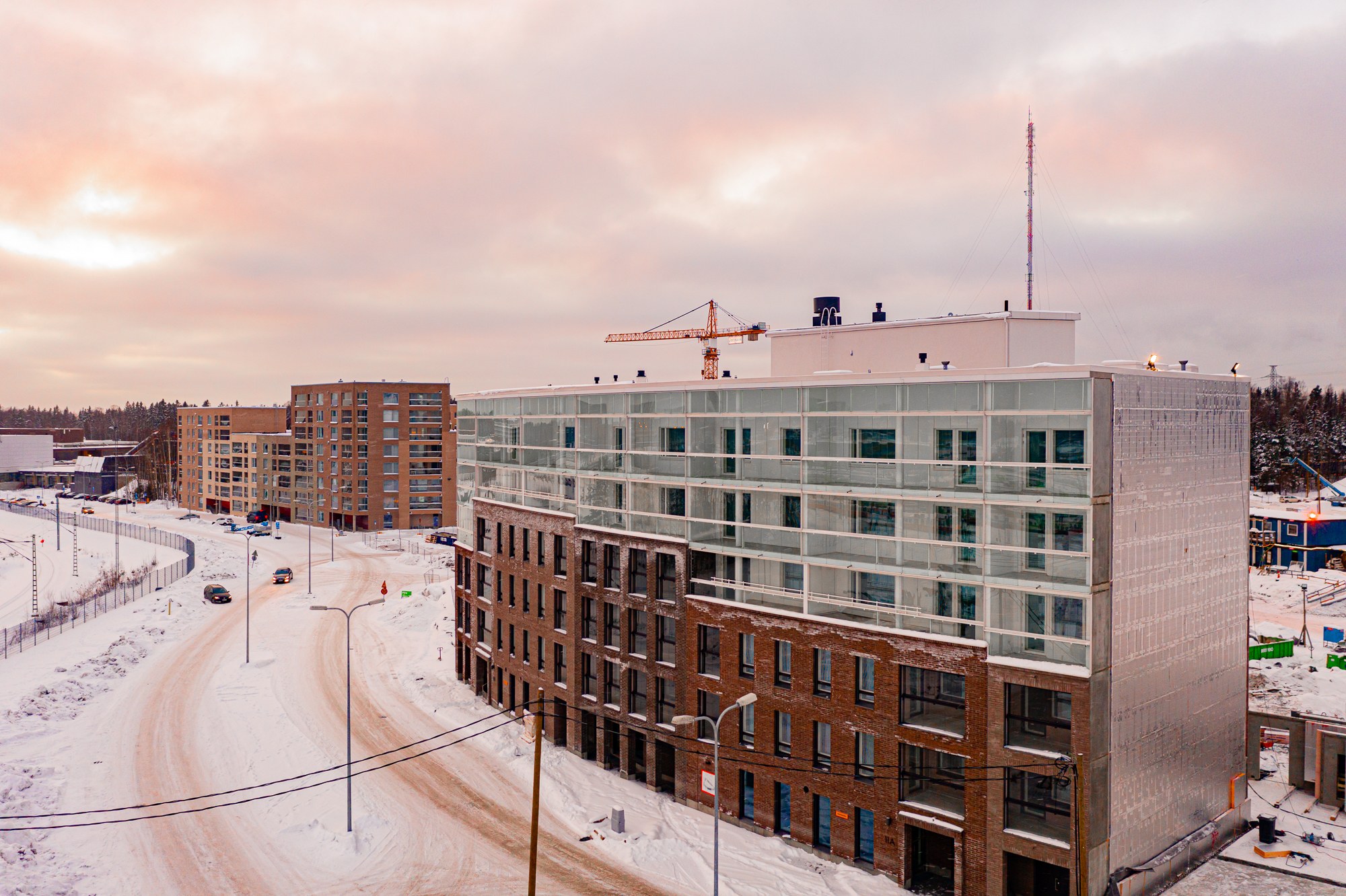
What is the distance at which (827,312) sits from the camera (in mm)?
47969

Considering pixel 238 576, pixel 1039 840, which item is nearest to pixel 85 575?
pixel 238 576

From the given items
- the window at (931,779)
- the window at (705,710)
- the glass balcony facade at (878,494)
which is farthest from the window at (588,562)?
the window at (931,779)

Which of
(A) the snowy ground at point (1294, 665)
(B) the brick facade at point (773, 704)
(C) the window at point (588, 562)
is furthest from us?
(A) the snowy ground at point (1294, 665)

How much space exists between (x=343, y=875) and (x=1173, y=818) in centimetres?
3462

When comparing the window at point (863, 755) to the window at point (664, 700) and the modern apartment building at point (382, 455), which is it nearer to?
the window at point (664, 700)

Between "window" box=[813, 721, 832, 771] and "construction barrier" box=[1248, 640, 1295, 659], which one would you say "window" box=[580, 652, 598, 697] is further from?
"construction barrier" box=[1248, 640, 1295, 659]

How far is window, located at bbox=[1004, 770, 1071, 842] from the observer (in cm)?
3008

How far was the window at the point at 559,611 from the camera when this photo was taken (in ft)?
162

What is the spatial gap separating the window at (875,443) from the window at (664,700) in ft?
51.8

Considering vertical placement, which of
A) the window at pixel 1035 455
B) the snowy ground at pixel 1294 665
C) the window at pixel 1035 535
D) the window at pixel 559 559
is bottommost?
the snowy ground at pixel 1294 665

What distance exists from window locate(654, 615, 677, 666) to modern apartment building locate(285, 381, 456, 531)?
107m

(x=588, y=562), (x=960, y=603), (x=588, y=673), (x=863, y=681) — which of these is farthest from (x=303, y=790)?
(x=960, y=603)

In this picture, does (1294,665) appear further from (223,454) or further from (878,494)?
(223,454)

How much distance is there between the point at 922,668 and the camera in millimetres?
33406
